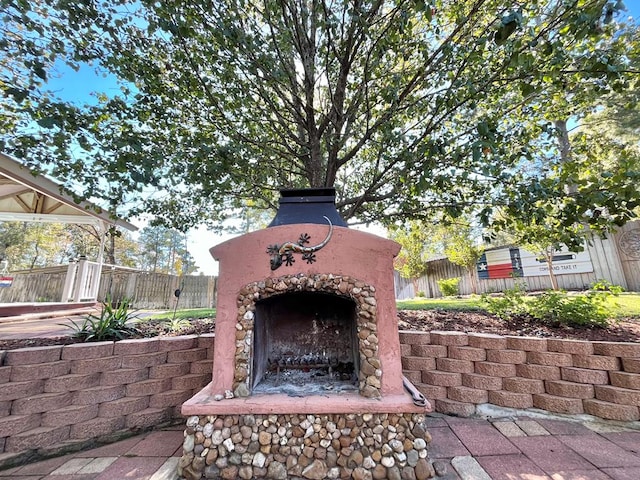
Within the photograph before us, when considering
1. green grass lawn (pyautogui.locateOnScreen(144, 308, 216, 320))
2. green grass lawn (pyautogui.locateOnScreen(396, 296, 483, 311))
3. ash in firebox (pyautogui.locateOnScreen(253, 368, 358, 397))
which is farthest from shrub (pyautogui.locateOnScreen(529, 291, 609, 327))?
green grass lawn (pyautogui.locateOnScreen(144, 308, 216, 320))

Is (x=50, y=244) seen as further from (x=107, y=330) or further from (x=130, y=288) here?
(x=107, y=330)

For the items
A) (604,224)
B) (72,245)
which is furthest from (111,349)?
(72,245)

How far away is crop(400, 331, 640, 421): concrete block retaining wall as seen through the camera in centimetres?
228

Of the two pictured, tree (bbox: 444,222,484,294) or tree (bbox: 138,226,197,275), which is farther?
tree (bbox: 138,226,197,275)

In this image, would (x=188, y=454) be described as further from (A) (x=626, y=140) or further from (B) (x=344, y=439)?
(A) (x=626, y=140)

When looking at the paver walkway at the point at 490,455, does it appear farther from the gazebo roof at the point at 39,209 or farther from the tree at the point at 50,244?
the tree at the point at 50,244

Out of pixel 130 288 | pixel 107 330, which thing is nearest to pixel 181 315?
pixel 107 330

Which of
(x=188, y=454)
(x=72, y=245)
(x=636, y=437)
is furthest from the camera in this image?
(x=72, y=245)

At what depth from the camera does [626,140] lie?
25.8 feet

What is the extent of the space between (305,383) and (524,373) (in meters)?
2.17

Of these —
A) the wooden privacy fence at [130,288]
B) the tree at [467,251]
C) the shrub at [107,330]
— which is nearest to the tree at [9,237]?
the wooden privacy fence at [130,288]

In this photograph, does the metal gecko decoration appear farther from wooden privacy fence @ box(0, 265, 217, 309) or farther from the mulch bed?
wooden privacy fence @ box(0, 265, 217, 309)

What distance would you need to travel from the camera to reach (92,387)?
2369mm

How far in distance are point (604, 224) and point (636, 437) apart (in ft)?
6.12
